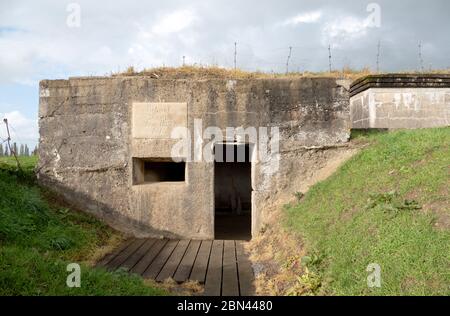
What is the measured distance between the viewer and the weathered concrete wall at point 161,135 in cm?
743

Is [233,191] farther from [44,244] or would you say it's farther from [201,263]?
[44,244]

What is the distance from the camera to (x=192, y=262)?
590 cm

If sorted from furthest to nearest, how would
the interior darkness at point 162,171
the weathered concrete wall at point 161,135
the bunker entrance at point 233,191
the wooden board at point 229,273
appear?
the bunker entrance at point 233,191 → the interior darkness at point 162,171 → the weathered concrete wall at point 161,135 → the wooden board at point 229,273

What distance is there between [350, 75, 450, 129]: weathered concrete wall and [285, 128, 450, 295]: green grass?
336 centimetres

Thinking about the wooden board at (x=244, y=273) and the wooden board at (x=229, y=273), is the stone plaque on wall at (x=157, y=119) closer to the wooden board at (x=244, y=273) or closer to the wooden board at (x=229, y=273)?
the wooden board at (x=229, y=273)

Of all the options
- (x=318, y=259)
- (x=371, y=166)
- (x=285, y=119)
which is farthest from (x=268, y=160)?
(x=318, y=259)

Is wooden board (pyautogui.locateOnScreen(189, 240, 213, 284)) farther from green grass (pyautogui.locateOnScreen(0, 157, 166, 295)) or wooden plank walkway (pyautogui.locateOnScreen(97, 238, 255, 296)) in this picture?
green grass (pyautogui.locateOnScreen(0, 157, 166, 295))

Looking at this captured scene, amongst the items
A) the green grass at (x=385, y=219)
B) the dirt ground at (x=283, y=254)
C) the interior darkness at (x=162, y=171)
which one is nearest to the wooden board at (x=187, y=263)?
the dirt ground at (x=283, y=254)

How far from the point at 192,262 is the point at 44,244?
2.07m

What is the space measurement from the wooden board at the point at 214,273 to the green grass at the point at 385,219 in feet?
3.78

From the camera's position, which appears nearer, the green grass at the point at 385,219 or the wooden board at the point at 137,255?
the green grass at the point at 385,219

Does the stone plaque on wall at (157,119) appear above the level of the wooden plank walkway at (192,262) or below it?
above

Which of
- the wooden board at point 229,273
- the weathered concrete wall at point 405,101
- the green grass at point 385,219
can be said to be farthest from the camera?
the weathered concrete wall at point 405,101
